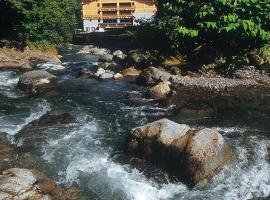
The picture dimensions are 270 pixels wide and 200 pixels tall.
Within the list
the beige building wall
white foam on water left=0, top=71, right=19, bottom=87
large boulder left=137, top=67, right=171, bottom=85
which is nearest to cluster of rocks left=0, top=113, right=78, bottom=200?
white foam on water left=0, top=71, right=19, bottom=87

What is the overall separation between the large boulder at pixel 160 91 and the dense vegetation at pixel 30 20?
1525cm

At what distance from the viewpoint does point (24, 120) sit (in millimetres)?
16797

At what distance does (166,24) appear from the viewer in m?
29.9

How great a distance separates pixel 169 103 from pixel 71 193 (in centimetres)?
942

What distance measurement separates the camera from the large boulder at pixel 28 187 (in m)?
9.68

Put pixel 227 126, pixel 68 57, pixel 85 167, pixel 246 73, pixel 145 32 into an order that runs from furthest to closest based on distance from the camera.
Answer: pixel 68 57 → pixel 145 32 → pixel 246 73 → pixel 227 126 → pixel 85 167

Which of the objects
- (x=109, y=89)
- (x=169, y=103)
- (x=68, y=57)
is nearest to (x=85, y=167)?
(x=169, y=103)

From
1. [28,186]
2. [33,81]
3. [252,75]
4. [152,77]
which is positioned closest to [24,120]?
[33,81]

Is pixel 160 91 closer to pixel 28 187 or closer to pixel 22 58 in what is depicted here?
pixel 28 187

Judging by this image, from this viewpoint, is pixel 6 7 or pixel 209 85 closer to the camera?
pixel 209 85

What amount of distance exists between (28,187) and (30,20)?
24.3 meters

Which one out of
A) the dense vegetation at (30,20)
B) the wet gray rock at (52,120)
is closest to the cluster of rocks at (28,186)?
the wet gray rock at (52,120)

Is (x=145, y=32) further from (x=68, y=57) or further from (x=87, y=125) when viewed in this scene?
(x=87, y=125)

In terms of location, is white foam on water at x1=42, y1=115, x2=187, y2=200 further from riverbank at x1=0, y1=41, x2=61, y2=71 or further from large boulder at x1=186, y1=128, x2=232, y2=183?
riverbank at x1=0, y1=41, x2=61, y2=71
